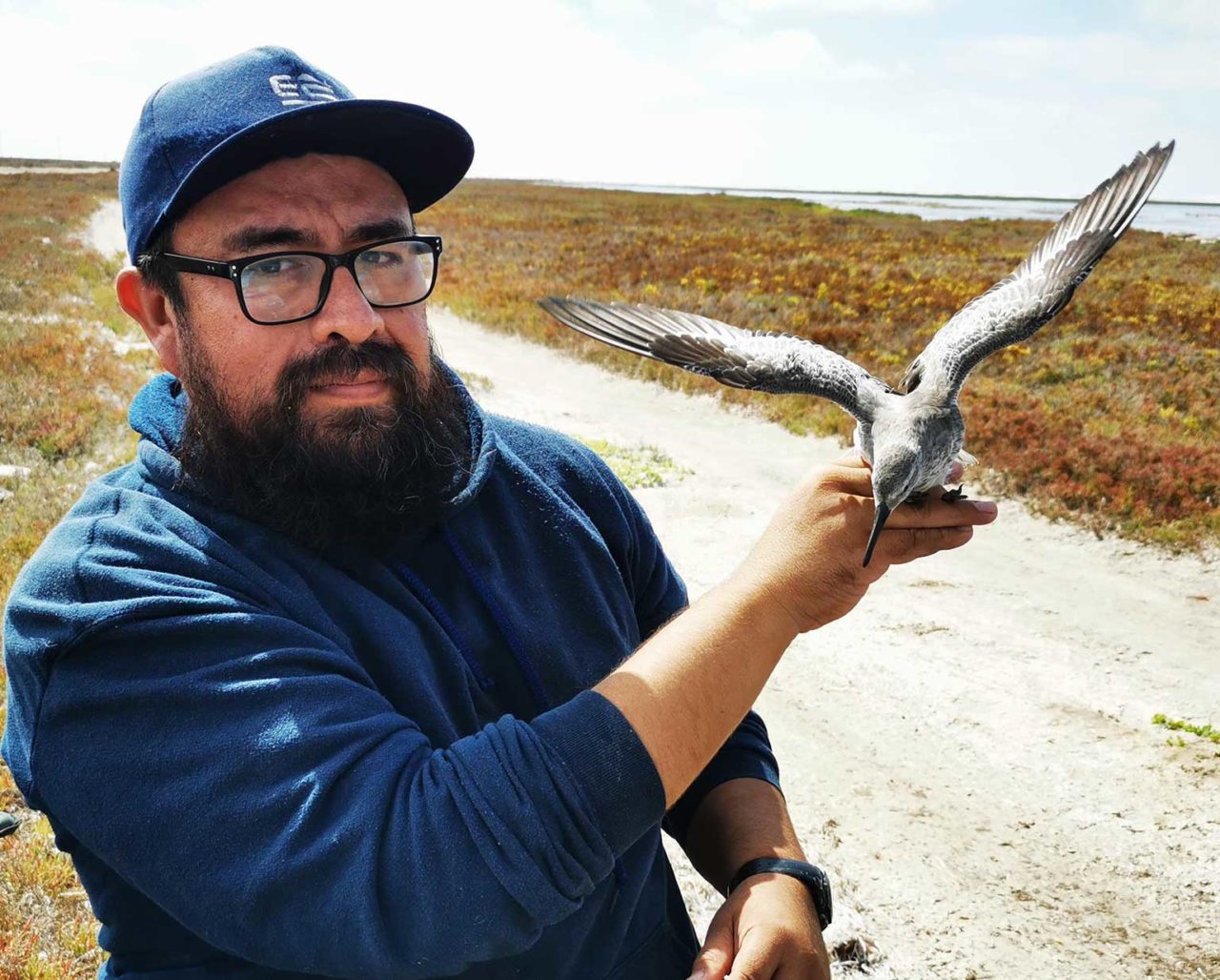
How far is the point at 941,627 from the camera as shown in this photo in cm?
771

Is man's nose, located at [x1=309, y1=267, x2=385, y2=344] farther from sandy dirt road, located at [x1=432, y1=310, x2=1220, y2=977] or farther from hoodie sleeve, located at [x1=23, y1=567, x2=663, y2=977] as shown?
sandy dirt road, located at [x1=432, y1=310, x2=1220, y2=977]

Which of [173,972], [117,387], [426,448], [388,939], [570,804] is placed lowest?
[117,387]

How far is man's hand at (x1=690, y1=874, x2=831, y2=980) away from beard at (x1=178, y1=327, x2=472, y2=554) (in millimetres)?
1279

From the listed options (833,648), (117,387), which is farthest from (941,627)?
(117,387)

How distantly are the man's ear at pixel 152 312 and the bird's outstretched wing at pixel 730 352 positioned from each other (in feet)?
4.94

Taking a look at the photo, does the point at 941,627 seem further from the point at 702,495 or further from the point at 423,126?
the point at 423,126

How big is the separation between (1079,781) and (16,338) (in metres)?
18.2

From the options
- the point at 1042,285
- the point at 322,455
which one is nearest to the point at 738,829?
the point at 322,455

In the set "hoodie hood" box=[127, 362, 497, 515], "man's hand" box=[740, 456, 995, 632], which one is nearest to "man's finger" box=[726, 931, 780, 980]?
"man's hand" box=[740, 456, 995, 632]

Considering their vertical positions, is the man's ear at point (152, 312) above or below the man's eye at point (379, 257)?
below

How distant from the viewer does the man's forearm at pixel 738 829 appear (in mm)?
2326

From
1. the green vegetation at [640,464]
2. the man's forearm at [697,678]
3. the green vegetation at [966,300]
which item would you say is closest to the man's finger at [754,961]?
the man's forearm at [697,678]

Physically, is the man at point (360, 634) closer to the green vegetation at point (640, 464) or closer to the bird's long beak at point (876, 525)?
the bird's long beak at point (876, 525)

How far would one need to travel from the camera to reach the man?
152 cm
